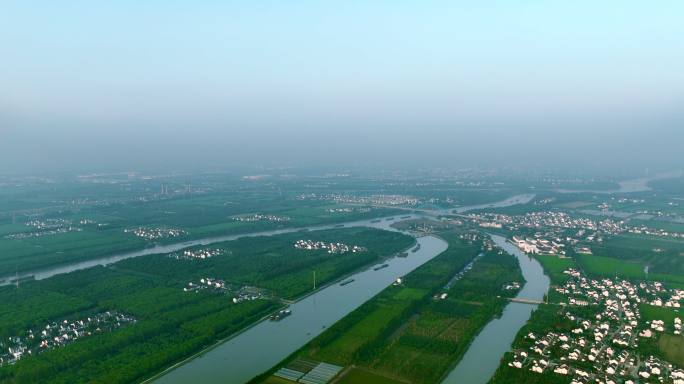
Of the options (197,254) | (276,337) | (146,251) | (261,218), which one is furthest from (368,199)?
(276,337)

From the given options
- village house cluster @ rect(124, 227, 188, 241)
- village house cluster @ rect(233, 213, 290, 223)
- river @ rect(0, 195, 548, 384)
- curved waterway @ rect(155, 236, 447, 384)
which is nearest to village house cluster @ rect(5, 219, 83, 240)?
village house cluster @ rect(124, 227, 188, 241)

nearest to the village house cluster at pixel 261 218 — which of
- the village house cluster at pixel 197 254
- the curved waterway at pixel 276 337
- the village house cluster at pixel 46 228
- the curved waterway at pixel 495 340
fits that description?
the village house cluster at pixel 197 254

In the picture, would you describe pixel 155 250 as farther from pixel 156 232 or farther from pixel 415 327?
pixel 415 327

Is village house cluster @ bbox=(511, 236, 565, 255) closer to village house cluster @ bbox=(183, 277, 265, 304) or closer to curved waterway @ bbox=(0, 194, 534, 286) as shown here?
curved waterway @ bbox=(0, 194, 534, 286)

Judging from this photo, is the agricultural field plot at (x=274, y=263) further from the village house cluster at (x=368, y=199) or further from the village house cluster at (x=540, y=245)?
the village house cluster at (x=368, y=199)

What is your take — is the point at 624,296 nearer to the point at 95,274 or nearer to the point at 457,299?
the point at 457,299
